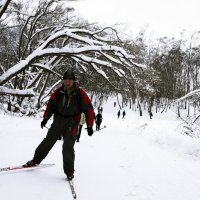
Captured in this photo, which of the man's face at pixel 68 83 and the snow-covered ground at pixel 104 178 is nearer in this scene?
the snow-covered ground at pixel 104 178

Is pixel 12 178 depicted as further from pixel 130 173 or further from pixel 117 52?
pixel 117 52

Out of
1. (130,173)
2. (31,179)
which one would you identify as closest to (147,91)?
(130,173)

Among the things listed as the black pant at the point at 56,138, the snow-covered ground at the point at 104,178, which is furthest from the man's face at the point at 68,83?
the snow-covered ground at the point at 104,178

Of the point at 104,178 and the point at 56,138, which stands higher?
the point at 56,138

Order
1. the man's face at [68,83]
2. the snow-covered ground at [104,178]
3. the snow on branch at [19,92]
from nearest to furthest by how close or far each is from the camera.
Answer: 1. the snow-covered ground at [104,178]
2. the man's face at [68,83]
3. the snow on branch at [19,92]

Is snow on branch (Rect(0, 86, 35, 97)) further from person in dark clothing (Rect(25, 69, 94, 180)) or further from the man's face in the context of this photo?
the man's face

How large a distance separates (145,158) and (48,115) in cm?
368

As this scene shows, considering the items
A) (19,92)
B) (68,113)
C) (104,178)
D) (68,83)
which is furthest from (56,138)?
(19,92)

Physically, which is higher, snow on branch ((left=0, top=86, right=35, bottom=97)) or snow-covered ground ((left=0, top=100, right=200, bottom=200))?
snow on branch ((left=0, top=86, right=35, bottom=97))

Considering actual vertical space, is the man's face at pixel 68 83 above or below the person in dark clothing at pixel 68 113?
above

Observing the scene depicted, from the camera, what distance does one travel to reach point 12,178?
185 inches

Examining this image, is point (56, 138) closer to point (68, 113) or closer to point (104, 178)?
point (68, 113)

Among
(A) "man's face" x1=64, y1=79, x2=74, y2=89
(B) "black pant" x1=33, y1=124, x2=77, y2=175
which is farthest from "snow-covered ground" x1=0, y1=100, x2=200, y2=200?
(A) "man's face" x1=64, y1=79, x2=74, y2=89

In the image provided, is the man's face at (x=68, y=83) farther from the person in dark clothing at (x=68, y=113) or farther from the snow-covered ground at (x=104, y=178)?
the snow-covered ground at (x=104, y=178)
